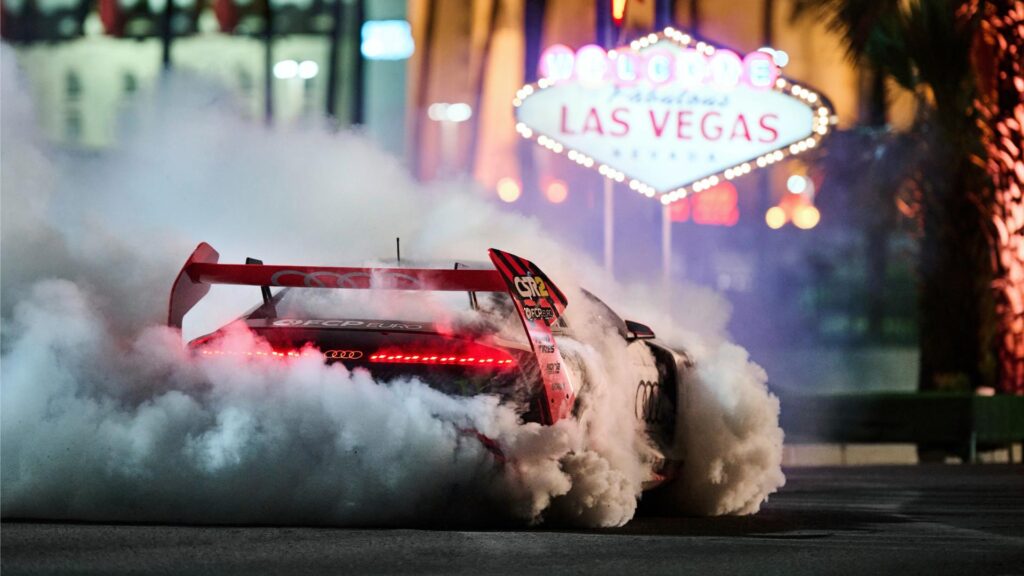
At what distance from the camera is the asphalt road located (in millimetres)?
6289

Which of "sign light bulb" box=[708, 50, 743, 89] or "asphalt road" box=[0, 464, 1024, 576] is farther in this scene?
"sign light bulb" box=[708, 50, 743, 89]

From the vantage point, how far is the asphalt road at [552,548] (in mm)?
6289

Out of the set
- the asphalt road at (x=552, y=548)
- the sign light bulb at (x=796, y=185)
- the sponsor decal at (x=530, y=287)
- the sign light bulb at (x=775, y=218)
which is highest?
the sign light bulb at (x=796, y=185)

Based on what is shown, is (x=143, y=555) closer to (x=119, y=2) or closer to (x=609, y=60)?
(x=609, y=60)

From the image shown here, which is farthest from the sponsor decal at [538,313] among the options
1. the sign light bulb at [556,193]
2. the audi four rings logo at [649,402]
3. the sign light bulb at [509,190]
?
the sign light bulb at [556,193]

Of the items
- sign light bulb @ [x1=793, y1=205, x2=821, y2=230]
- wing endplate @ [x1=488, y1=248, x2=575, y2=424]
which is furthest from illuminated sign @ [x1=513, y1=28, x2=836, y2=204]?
wing endplate @ [x1=488, y1=248, x2=575, y2=424]

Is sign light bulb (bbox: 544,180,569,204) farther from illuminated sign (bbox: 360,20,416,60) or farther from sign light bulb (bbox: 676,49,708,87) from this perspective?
sign light bulb (bbox: 676,49,708,87)

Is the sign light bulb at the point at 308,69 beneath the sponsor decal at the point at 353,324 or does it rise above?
above

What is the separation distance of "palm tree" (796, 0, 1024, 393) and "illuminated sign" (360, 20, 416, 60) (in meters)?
14.4

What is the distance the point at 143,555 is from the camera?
643 centimetres

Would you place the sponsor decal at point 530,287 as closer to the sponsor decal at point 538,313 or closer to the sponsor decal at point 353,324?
the sponsor decal at point 538,313

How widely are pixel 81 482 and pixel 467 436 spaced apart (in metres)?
1.66

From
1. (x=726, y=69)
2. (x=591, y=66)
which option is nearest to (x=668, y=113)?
(x=726, y=69)

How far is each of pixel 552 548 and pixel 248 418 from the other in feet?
4.57
